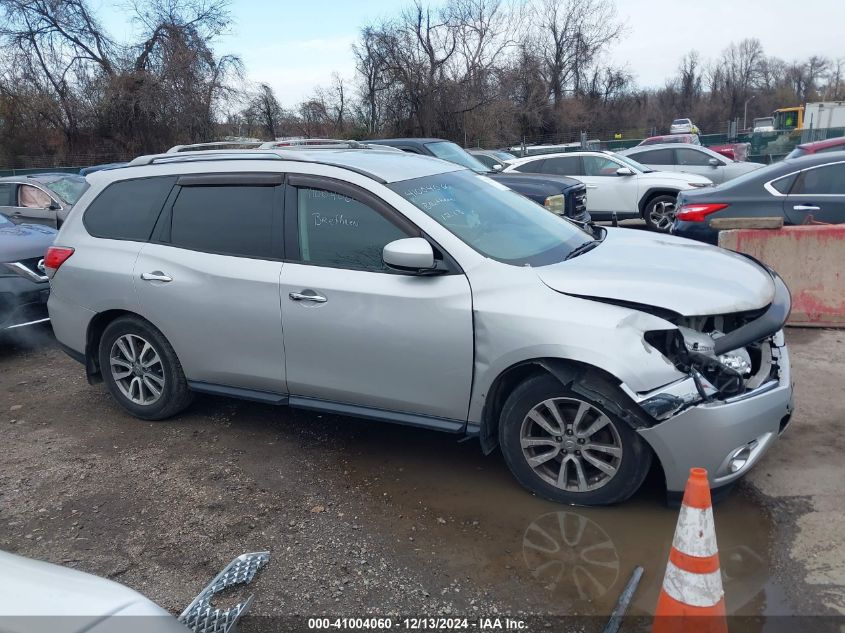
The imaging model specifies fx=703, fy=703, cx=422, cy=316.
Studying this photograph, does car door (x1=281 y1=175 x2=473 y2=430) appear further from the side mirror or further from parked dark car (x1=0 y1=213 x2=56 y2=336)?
parked dark car (x1=0 y1=213 x2=56 y2=336)

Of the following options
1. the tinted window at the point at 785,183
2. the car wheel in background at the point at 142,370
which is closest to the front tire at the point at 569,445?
the car wheel in background at the point at 142,370

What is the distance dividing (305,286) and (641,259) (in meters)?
1.95

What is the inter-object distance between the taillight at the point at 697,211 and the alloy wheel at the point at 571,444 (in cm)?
445

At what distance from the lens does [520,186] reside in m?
9.20

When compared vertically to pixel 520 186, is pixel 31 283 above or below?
below

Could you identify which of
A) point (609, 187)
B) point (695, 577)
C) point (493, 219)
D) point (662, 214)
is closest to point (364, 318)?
point (493, 219)

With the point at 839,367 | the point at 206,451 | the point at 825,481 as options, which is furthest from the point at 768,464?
the point at 206,451

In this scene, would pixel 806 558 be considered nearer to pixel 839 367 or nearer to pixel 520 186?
pixel 839 367

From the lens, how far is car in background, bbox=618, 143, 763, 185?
577 inches

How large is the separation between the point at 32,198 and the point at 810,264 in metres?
11.7

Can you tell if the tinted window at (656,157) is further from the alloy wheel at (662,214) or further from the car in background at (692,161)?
the alloy wheel at (662,214)

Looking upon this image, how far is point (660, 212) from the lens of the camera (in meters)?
12.3

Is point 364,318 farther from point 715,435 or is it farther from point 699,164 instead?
point 699,164

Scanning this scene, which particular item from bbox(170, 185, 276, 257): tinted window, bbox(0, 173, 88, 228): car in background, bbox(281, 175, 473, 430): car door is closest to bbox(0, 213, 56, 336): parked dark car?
bbox(170, 185, 276, 257): tinted window
